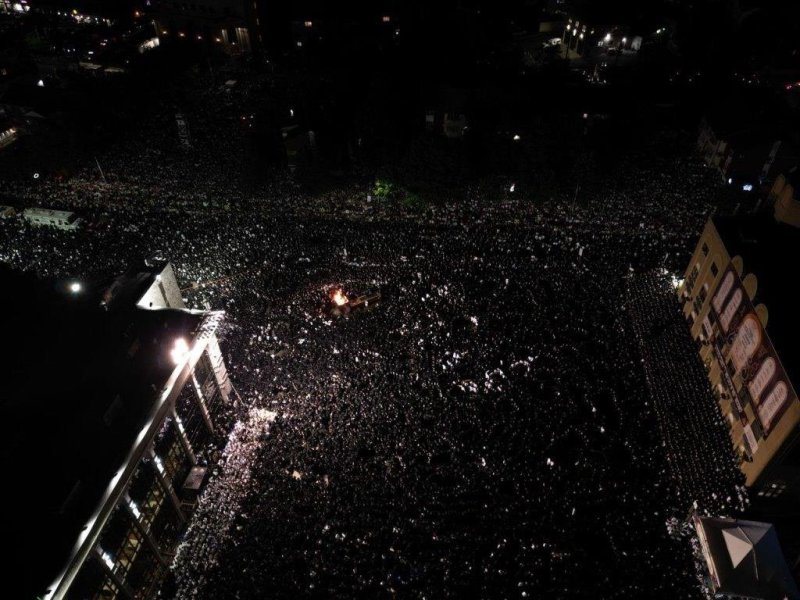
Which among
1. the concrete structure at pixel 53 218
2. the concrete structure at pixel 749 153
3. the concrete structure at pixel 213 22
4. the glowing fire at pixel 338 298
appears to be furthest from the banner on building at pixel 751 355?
the concrete structure at pixel 213 22

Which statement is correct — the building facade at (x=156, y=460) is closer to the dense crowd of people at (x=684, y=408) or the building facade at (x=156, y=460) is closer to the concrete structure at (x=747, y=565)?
the concrete structure at (x=747, y=565)

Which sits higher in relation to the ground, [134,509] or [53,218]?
[134,509]

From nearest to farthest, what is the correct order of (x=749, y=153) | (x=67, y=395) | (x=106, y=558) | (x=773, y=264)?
(x=106, y=558) → (x=67, y=395) → (x=773, y=264) → (x=749, y=153)

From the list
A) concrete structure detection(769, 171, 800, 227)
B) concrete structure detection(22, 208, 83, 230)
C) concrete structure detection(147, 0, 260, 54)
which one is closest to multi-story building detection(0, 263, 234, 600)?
concrete structure detection(22, 208, 83, 230)

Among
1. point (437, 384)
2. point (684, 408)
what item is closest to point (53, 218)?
point (437, 384)

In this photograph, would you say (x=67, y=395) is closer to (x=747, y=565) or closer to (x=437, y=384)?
(x=437, y=384)
